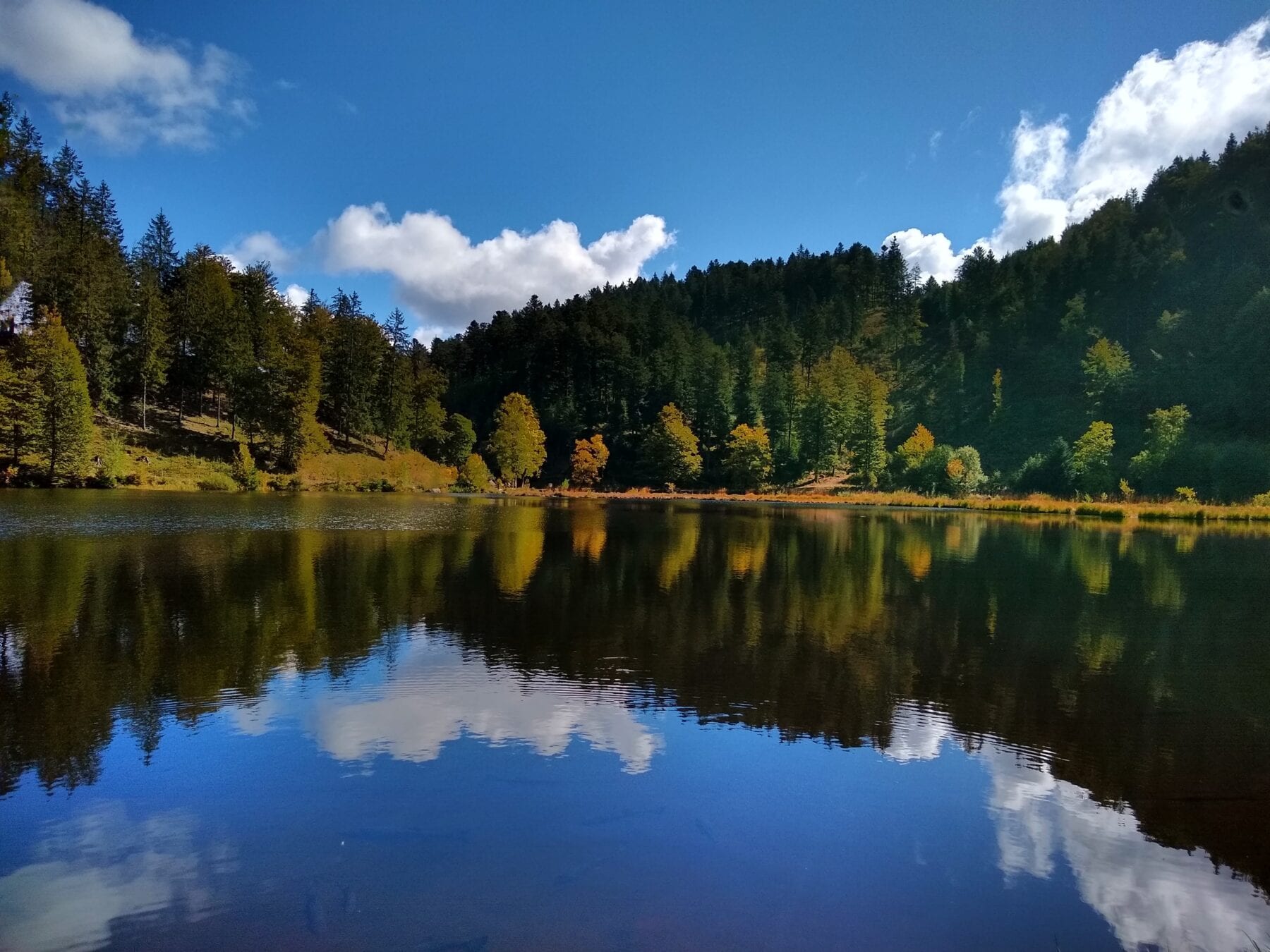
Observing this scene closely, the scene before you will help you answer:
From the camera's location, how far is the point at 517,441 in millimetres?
99875

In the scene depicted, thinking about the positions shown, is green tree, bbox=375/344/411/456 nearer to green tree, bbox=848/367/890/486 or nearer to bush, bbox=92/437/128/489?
bush, bbox=92/437/128/489

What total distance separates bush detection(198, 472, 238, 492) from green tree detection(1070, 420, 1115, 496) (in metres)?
86.2

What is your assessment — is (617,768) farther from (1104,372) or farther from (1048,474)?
(1104,372)

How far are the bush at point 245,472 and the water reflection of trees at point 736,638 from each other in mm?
43979

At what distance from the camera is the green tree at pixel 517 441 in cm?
9919

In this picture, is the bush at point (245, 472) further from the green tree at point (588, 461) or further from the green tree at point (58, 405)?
the green tree at point (588, 461)

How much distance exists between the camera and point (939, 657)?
46.7ft

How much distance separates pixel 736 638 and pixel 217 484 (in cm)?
6680

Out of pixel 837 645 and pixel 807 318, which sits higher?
pixel 807 318

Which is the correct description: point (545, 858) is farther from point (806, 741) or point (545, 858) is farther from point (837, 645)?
point (837, 645)

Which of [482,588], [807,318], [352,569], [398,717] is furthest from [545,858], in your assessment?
[807,318]

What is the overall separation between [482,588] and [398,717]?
35.1ft

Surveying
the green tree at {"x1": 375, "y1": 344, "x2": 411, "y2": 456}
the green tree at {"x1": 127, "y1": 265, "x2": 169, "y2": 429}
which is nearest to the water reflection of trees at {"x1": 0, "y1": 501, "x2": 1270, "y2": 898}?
the green tree at {"x1": 127, "y1": 265, "x2": 169, "y2": 429}

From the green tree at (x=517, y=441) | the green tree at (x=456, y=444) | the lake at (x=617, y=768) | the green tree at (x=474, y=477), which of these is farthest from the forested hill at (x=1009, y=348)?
the lake at (x=617, y=768)
